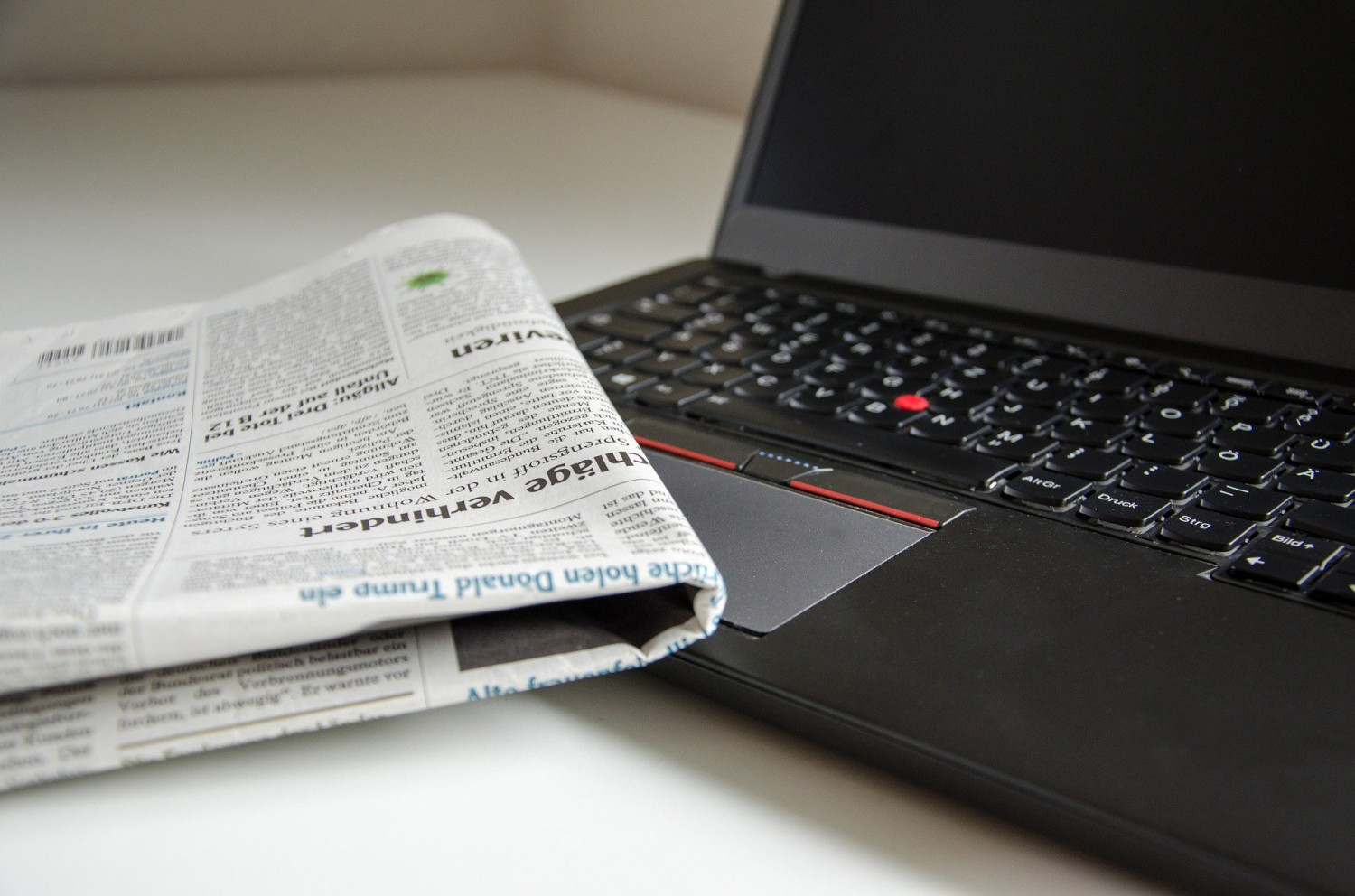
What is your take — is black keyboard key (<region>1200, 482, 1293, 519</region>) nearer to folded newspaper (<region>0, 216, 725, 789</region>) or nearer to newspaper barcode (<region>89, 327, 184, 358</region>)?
folded newspaper (<region>0, 216, 725, 789</region>)

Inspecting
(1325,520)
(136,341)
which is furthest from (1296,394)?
(136,341)

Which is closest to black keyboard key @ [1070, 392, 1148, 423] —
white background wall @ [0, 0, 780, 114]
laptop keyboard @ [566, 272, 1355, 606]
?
laptop keyboard @ [566, 272, 1355, 606]

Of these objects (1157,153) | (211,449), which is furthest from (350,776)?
(1157,153)

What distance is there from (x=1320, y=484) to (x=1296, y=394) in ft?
0.31

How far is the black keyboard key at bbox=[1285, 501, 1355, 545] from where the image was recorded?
1.20 feet

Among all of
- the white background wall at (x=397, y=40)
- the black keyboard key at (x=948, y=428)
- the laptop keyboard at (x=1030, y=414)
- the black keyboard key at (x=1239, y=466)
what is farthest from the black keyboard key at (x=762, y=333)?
the white background wall at (x=397, y=40)

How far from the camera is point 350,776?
1.08 feet

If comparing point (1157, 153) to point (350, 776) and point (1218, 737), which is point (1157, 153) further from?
point (350, 776)

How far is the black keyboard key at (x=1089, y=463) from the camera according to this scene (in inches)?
16.7

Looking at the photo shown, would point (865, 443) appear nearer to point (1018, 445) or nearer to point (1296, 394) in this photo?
point (1018, 445)

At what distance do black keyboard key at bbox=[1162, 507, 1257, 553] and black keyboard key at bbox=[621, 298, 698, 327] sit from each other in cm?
30

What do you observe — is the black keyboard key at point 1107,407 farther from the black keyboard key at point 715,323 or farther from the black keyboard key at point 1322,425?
the black keyboard key at point 715,323

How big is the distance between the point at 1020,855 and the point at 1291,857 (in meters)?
0.07

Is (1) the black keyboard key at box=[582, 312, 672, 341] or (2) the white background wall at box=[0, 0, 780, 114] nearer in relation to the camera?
(1) the black keyboard key at box=[582, 312, 672, 341]
